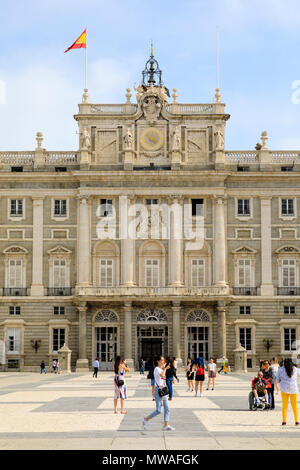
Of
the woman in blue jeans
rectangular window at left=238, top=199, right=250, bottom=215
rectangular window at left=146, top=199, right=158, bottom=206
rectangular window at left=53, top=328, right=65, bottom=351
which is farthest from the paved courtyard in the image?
rectangular window at left=238, top=199, right=250, bottom=215

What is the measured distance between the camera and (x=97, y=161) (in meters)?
62.7

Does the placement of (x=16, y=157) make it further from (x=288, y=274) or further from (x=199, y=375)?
(x=199, y=375)

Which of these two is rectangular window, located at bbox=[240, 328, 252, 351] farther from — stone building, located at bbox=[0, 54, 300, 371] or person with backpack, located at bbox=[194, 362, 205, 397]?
person with backpack, located at bbox=[194, 362, 205, 397]

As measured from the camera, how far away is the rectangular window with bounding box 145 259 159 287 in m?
61.3

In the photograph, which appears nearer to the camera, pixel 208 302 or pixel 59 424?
pixel 59 424

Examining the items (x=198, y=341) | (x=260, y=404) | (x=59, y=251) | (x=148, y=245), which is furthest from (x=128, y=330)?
(x=260, y=404)

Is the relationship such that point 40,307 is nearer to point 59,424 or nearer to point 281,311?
point 281,311

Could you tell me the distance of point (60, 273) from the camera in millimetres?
61562

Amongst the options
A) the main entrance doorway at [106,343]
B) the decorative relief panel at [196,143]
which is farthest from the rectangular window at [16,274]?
the decorative relief panel at [196,143]

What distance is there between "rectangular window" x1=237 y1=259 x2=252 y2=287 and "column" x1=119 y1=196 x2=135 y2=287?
8.36m

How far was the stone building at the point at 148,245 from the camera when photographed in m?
60.4
